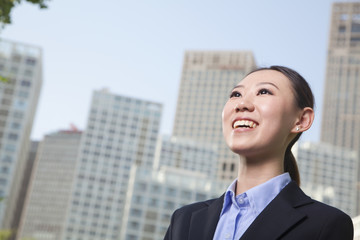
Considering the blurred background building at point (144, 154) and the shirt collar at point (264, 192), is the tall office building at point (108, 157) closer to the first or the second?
the blurred background building at point (144, 154)

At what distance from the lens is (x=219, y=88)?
16300 cm

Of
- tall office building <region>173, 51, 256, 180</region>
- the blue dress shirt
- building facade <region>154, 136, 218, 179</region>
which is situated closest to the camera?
the blue dress shirt

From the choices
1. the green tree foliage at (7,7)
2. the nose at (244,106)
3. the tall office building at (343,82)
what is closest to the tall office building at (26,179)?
the tall office building at (343,82)

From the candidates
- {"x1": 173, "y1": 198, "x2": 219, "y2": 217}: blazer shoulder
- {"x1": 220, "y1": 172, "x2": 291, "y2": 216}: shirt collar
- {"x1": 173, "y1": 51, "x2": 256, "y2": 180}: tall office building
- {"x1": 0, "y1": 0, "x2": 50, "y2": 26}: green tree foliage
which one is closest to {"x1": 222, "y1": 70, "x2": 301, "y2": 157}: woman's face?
{"x1": 220, "y1": 172, "x2": 291, "y2": 216}: shirt collar

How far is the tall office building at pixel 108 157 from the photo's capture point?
11462 centimetres

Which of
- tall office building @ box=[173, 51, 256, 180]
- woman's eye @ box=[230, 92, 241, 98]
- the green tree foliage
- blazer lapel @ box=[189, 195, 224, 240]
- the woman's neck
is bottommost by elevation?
blazer lapel @ box=[189, 195, 224, 240]

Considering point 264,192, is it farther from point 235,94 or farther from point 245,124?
point 235,94

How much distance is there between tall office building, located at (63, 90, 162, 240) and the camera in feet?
376

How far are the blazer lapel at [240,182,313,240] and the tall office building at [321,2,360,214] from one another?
171 metres

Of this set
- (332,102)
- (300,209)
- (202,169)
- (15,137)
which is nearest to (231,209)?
(300,209)

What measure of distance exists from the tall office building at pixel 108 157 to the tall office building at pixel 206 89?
110 ft

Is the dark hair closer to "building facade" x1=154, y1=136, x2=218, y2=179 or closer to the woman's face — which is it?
the woman's face

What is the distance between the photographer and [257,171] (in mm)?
2535

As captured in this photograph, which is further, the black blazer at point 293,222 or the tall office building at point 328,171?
the tall office building at point 328,171
